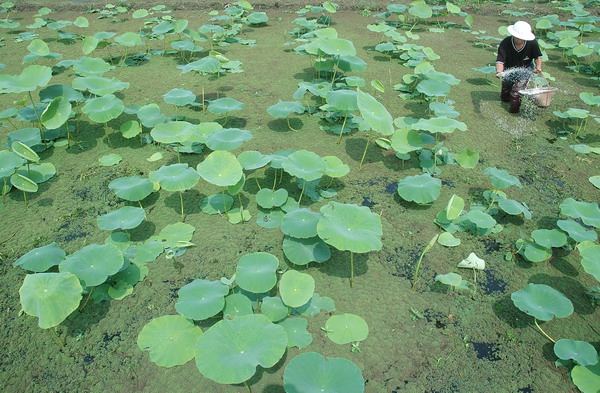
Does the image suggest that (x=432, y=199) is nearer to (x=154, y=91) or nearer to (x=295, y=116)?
(x=295, y=116)

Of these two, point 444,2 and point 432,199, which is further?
point 444,2

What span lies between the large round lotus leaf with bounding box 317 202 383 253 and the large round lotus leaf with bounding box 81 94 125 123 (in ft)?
7.49

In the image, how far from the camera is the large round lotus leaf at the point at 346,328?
2.27m

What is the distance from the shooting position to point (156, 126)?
141 inches

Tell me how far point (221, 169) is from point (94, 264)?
1059 millimetres

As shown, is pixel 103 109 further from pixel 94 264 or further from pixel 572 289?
pixel 572 289

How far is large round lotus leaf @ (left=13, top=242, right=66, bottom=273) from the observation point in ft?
8.30

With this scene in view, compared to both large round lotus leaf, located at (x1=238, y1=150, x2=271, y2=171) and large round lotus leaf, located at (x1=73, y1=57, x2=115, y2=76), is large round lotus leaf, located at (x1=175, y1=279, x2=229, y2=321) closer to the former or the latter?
large round lotus leaf, located at (x1=238, y1=150, x2=271, y2=171)

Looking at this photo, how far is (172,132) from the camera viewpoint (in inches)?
139

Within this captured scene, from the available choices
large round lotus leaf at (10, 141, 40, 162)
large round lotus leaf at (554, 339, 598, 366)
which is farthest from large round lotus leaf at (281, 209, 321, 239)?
large round lotus leaf at (10, 141, 40, 162)

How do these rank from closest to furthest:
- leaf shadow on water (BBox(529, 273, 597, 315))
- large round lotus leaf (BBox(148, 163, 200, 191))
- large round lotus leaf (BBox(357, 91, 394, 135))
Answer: leaf shadow on water (BBox(529, 273, 597, 315)) → large round lotus leaf (BBox(148, 163, 200, 191)) → large round lotus leaf (BBox(357, 91, 394, 135))

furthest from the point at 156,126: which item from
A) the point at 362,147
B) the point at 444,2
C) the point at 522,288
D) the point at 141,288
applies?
the point at 444,2

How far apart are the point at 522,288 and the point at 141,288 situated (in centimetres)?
238

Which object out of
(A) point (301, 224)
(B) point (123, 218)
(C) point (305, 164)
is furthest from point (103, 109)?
(A) point (301, 224)
